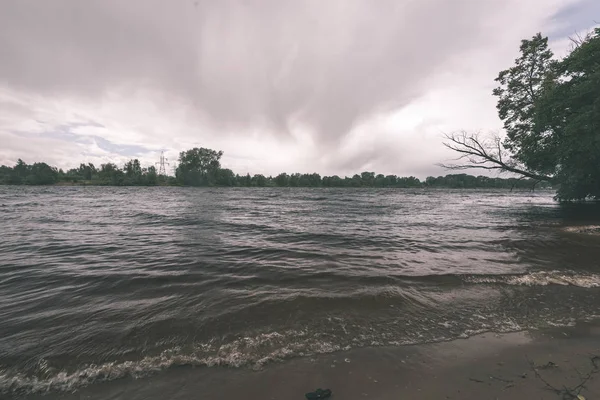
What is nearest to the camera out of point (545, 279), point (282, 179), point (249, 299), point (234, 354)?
point (234, 354)

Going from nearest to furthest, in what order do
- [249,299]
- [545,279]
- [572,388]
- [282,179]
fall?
1. [572,388]
2. [249,299]
3. [545,279]
4. [282,179]

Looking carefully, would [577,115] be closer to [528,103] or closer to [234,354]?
[528,103]

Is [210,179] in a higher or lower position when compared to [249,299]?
higher

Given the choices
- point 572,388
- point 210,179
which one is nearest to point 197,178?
point 210,179

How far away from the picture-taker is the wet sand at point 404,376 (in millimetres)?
3137

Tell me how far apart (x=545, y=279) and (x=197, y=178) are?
5386 inches

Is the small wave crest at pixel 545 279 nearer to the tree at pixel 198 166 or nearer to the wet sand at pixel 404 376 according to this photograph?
the wet sand at pixel 404 376

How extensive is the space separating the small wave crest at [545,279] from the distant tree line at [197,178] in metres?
136

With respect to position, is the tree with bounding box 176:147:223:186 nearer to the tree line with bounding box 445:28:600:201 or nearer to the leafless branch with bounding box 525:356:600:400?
the tree line with bounding box 445:28:600:201

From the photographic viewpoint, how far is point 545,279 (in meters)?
7.04

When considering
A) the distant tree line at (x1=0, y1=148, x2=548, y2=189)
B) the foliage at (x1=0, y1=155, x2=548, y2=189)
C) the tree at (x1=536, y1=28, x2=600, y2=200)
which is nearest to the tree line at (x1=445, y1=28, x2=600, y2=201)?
the tree at (x1=536, y1=28, x2=600, y2=200)

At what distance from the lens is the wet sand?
3137mm

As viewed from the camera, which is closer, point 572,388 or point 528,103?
point 572,388

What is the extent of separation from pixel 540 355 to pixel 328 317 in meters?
3.34
